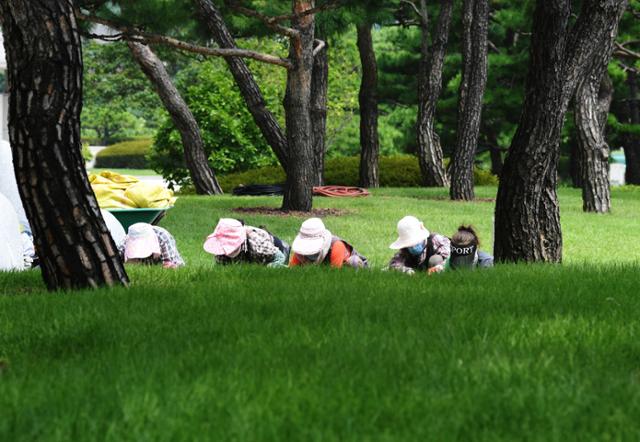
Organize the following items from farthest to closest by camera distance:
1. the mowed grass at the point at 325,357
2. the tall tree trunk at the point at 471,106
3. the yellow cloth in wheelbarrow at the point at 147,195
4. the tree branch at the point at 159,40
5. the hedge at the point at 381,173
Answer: the hedge at the point at 381,173, the tall tree trunk at the point at 471,106, the tree branch at the point at 159,40, the yellow cloth in wheelbarrow at the point at 147,195, the mowed grass at the point at 325,357

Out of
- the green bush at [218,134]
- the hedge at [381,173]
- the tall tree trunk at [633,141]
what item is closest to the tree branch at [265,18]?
the hedge at [381,173]

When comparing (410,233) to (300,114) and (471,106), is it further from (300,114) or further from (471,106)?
(471,106)

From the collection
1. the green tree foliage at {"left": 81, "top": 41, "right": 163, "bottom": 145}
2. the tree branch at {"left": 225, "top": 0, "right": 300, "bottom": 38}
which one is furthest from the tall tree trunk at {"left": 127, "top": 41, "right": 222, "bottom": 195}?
the green tree foliage at {"left": 81, "top": 41, "right": 163, "bottom": 145}

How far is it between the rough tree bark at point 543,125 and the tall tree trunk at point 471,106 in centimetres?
1081

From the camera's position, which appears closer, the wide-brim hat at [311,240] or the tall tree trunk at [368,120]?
the wide-brim hat at [311,240]

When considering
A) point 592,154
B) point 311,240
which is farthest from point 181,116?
point 311,240

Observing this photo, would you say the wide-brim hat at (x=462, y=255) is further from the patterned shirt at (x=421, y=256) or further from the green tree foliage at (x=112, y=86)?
the green tree foliage at (x=112, y=86)

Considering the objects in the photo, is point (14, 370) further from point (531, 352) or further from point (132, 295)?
point (531, 352)

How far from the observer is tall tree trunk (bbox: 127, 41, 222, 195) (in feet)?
63.4

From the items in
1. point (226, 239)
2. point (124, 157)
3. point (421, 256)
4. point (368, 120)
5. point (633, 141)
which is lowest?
point (124, 157)

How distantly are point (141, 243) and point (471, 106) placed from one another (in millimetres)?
11898

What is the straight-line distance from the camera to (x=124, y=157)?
173 feet

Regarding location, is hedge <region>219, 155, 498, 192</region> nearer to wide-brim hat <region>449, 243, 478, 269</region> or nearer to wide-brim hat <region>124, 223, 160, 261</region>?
wide-brim hat <region>124, 223, 160, 261</region>

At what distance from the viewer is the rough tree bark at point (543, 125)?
26.3 feet
